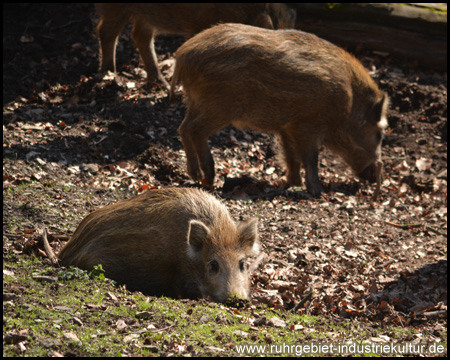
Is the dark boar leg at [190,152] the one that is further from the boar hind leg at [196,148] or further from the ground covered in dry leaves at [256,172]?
the ground covered in dry leaves at [256,172]

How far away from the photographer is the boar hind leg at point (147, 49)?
10.3m

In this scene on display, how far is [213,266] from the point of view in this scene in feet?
17.7

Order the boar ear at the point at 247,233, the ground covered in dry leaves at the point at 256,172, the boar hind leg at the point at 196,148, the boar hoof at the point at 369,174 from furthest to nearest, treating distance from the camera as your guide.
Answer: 1. the boar hoof at the point at 369,174
2. the boar hind leg at the point at 196,148
3. the ground covered in dry leaves at the point at 256,172
4. the boar ear at the point at 247,233

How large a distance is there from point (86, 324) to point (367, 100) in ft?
18.9

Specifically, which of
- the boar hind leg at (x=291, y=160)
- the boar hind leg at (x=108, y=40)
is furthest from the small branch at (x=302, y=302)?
the boar hind leg at (x=108, y=40)

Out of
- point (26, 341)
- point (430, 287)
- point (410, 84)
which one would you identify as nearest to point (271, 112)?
point (430, 287)

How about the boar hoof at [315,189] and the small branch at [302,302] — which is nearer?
the small branch at [302,302]

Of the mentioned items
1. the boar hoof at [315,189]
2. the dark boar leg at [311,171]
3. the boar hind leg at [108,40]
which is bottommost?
the boar hoof at [315,189]

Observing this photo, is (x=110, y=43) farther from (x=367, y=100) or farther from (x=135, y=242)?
(x=135, y=242)

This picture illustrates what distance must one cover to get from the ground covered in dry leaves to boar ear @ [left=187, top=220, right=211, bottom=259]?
0.69 meters

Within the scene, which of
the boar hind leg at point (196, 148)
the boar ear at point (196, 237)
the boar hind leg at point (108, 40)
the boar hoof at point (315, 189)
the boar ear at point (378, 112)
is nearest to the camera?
the boar ear at point (196, 237)

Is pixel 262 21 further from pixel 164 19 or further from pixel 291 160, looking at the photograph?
pixel 291 160

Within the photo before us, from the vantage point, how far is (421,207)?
28.3 feet

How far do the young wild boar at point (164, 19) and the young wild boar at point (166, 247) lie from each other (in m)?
5.09
